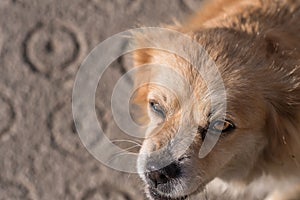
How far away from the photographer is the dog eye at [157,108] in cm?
270

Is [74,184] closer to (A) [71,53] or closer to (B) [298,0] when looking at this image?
(A) [71,53]

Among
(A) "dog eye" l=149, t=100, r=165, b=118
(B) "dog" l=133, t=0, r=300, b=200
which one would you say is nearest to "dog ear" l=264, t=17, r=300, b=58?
(B) "dog" l=133, t=0, r=300, b=200

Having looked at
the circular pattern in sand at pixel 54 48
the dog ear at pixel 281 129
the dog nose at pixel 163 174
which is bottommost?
the dog nose at pixel 163 174

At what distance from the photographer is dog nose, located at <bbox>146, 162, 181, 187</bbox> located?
8.54ft

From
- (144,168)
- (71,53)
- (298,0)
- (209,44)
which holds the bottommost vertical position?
(144,168)

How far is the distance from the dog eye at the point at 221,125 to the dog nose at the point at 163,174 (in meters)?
0.23

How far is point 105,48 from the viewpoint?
389 cm

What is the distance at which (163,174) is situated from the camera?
264 centimetres

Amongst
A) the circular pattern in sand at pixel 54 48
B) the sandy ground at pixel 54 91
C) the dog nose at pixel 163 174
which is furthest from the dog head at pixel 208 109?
the circular pattern in sand at pixel 54 48

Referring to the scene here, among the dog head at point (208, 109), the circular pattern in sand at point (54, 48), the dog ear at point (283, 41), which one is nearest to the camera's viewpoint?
the dog head at point (208, 109)

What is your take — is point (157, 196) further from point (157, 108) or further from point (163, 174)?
point (157, 108)

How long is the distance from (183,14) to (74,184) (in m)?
1.31

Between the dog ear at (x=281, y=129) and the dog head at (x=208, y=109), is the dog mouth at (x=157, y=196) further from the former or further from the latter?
the dog ear at (x=281, y=129)

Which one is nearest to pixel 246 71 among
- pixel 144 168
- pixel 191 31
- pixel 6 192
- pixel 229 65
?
pixel 229 65
